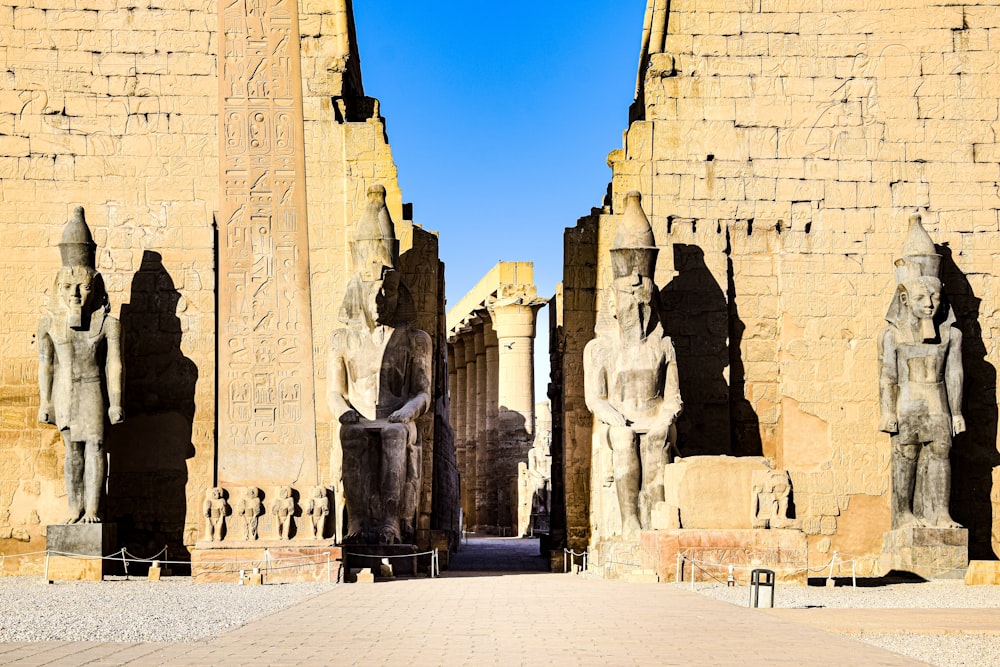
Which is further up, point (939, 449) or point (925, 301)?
point (925, 301)

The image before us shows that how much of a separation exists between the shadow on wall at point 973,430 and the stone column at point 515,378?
41.5 feet

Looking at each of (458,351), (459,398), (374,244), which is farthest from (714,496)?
(458,351)

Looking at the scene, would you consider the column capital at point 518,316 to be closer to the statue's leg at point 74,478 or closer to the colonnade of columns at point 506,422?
the colonnade of columns at point 506,422

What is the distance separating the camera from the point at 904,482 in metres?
11.5

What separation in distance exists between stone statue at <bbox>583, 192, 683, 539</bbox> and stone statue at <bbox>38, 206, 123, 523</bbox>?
3877mm

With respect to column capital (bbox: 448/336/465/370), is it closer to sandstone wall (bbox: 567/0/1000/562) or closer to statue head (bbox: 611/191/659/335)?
sandstone wall (bbox: 567/0/1000/562)

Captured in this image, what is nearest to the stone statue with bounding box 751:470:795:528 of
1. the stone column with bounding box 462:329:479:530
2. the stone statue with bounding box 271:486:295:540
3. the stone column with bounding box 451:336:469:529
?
the stone statue with bounding box 271:486:295:540

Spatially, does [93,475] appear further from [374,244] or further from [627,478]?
[627,478]

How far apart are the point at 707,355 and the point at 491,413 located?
1385cm

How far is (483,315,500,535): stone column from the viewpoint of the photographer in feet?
80.8

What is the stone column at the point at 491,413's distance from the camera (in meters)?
24.6

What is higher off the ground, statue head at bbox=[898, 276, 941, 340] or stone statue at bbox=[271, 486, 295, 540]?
statue head at bbox=[898, 276, 941, 340]

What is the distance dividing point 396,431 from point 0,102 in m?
4.86

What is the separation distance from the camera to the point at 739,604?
7.89 metres
